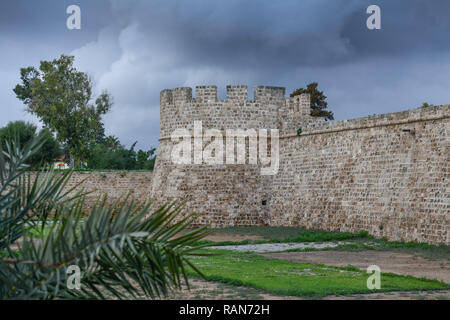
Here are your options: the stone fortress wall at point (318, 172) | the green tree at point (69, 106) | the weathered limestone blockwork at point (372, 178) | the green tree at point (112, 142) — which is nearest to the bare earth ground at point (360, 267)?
the weathered limestone blockwork at point (372, 178)

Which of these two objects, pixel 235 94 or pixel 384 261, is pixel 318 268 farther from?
pixel 235 94

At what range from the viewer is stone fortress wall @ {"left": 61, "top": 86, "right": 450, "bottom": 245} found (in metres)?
14.0

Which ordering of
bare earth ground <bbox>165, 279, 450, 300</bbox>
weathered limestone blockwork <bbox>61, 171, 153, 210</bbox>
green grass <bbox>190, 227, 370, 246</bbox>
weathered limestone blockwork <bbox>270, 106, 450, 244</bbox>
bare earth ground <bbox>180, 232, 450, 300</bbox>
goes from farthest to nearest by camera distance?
weathered limestone blockwork <bbox>61, 171, 153, 210</bbox> < green grass <bbox>190, 227, 370, 246</bbox> < weathered limestone blockwork <bbox>270, 106, 450, 244</bbox> < bare earth ground <bbox>180, 232, 450, 300</bbox> < bare earth ground <bbox>165, 279, 450, 300</bbox>

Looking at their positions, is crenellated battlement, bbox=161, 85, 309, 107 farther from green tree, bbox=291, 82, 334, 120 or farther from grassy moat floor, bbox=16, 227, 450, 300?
green tree, bbox=291, 82, 334, 120

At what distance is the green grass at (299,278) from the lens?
313 inches

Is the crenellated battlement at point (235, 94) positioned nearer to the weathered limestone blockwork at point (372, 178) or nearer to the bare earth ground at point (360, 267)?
the weathered limestone blockwork at point (372, 178)

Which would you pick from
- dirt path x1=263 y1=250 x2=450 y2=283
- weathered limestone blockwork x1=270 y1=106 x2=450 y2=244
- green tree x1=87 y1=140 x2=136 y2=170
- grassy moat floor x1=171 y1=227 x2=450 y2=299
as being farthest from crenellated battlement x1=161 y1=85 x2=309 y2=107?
green tree x1=87 y1=140 x2=136 y2=170

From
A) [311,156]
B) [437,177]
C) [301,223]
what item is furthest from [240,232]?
[437,177]

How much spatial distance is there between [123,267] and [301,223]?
14937 millimetres

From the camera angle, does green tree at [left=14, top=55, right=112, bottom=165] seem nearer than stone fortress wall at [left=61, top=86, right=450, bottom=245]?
No

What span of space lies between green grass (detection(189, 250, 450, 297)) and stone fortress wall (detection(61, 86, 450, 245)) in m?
4.29

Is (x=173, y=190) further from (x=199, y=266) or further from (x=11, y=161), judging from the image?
(x=11, y=161)

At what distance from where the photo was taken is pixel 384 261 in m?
11.4

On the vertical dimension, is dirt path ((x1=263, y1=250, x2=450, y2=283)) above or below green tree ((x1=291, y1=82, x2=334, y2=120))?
below
